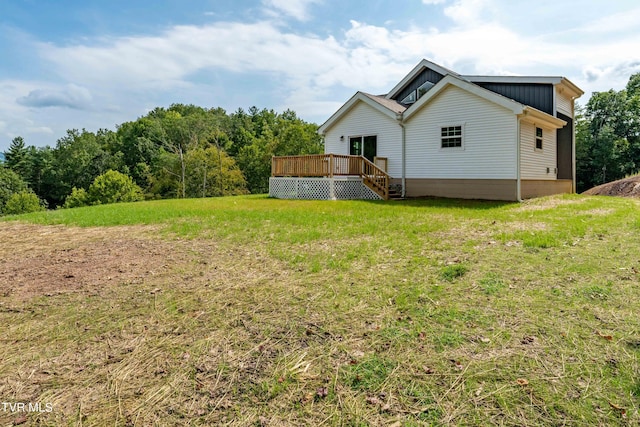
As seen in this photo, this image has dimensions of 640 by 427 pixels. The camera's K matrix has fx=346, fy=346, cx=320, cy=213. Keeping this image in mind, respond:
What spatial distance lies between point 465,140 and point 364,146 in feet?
15.8

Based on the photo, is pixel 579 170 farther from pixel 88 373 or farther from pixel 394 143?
pixel 88 373

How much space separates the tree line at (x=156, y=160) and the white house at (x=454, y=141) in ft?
65.9

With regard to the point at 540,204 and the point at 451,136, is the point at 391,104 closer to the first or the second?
the point at 451,136

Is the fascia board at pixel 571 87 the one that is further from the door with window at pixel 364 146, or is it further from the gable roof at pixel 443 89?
the door with window at pixel 364 146

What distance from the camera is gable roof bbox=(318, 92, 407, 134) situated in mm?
15125

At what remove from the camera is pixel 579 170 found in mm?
27078

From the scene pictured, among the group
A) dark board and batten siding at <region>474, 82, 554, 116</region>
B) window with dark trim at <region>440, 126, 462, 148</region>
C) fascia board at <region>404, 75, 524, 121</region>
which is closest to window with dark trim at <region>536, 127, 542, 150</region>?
dark board and batten siding at <region>474, 82, 554, 116</region>

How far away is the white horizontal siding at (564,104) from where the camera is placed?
14.6 metres

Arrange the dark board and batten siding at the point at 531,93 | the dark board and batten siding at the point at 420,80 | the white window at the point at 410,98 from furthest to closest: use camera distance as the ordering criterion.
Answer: the white window at the point at 410,98 < the dark board and batten siding at the point at 420,80 < the dark board and batten siding at the point at 531,93

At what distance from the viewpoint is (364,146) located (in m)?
16.6

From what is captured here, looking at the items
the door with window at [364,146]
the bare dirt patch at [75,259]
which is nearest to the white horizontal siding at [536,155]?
the door with window at [364,146]

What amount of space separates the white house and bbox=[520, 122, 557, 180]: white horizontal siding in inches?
1.5

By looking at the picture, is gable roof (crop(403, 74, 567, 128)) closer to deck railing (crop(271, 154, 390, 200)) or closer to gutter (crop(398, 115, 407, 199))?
gutter (crop(398, 115, 407, 199))

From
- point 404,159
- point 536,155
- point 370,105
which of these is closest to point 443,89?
point 404,159
